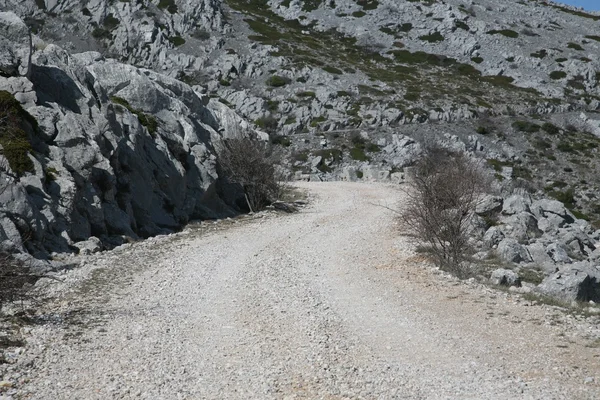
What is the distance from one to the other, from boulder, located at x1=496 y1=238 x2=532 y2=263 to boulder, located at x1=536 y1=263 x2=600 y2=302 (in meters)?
4.24

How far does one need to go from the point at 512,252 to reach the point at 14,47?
55.6 feet

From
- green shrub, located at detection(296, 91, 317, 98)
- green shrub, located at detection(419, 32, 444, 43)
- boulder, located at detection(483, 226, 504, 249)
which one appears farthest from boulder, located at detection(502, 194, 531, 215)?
green shrub, located at detection(419, 32, 444, 43)

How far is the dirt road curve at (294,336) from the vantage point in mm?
7355

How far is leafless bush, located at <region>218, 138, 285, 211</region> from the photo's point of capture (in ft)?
85.9

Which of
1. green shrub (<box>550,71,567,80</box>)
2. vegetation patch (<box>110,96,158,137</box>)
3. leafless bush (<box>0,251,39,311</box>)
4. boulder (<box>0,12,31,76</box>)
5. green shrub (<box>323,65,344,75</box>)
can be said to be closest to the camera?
leafless bush (<box>0,251,39,311</box>)

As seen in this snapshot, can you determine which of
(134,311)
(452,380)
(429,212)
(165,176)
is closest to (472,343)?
(452,380)

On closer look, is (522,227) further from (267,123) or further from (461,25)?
(461,25)

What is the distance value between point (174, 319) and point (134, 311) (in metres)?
0.94

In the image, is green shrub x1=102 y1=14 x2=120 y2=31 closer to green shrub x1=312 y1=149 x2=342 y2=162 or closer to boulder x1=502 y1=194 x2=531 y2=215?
green shrub x1=312 y1=149 x2=342 y2=162

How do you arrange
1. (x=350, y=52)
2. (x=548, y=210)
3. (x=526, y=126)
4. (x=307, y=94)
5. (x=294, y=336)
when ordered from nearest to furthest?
(x=294, y=336) → (x=548, y=210) → (x=526, y=126) → (x=307, y=94) → (x=350, y=52)

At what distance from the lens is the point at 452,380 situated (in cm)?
758

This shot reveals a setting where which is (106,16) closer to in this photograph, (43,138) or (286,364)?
(43,138)

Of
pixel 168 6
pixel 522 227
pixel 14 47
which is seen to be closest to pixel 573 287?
pixel 522 227

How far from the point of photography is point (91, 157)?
17594 mm
